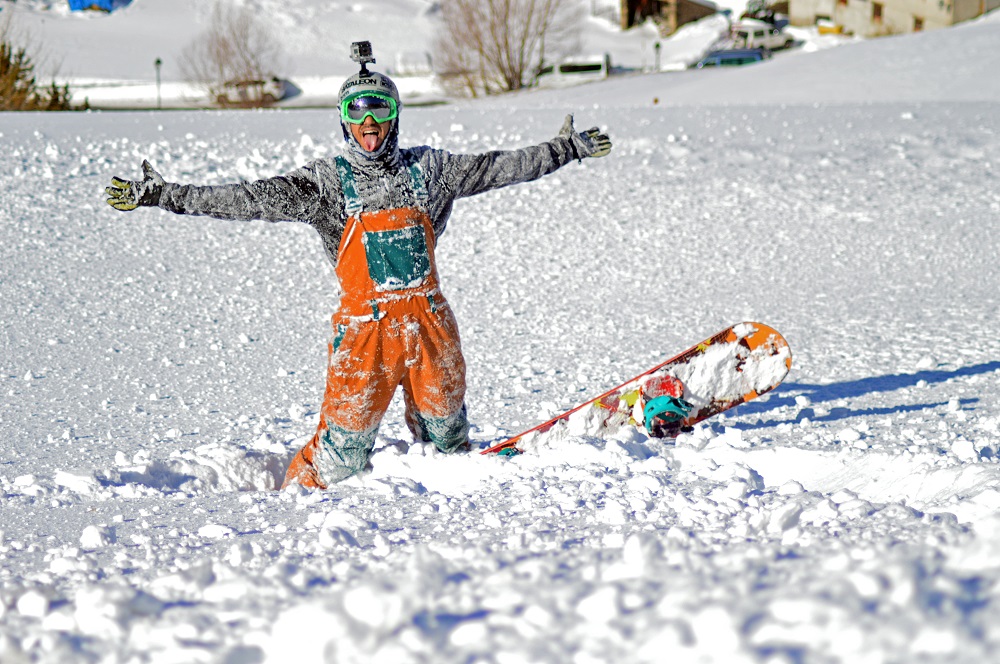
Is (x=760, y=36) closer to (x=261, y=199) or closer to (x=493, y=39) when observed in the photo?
(x=493, y=39)

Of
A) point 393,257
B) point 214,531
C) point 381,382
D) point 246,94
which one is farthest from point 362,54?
point 246,94

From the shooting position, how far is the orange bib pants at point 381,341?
358 centimetres

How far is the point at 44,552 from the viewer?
2.93 metres

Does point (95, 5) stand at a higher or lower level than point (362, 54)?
higher

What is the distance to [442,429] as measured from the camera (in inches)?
151

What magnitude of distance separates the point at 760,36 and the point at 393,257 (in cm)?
3277

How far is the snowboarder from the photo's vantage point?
11.7 feet

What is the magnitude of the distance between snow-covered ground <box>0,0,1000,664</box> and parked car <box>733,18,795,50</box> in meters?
20.7

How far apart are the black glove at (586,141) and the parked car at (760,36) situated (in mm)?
30557

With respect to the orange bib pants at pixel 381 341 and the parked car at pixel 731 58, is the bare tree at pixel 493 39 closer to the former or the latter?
the parked car at pixel 731 58

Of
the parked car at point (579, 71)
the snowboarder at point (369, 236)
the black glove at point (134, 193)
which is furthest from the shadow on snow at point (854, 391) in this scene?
the parked car at point (579, 71)

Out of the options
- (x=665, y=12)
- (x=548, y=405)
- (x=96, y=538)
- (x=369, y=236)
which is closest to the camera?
(x=96, y=538)

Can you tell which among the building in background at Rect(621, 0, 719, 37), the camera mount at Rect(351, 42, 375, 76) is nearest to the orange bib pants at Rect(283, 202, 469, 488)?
the camera mount at Rect(351, 42, 375, 76)

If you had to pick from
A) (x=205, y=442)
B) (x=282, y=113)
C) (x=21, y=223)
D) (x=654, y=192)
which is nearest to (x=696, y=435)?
(x=205, y=442)
